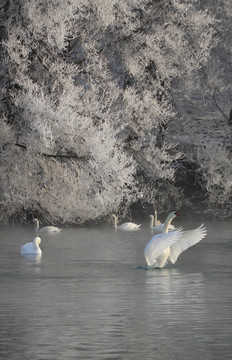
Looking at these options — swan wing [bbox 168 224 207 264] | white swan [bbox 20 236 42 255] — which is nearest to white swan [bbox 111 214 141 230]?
white swan [bbox 20 236 42 255]

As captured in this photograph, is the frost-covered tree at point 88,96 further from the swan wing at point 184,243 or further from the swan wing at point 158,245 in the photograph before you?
the swan wing at point 158,245

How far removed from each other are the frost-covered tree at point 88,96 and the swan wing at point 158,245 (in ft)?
23.0

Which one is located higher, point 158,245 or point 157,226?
point 158,245

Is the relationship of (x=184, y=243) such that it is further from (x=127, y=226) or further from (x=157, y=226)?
(x=157, y=226)

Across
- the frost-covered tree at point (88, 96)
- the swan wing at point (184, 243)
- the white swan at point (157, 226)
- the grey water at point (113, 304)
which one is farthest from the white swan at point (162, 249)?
the white swan at point (157, 226)

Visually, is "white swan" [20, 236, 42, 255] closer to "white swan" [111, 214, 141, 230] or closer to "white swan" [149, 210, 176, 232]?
Answer: "white swan" [111, 214, 141, 230]

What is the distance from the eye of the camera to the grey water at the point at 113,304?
9141mm

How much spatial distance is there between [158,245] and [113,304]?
13.4ft

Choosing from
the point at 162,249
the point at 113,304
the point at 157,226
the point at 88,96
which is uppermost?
the point at 88,96

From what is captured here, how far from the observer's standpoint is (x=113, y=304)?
39.3ft

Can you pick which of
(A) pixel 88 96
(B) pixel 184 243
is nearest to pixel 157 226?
(A) pixel 88 96

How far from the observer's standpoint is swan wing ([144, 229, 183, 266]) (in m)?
15.9

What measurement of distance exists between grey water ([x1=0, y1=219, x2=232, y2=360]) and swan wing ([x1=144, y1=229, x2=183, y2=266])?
242mm

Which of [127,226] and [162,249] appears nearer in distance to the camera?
[162,249]
